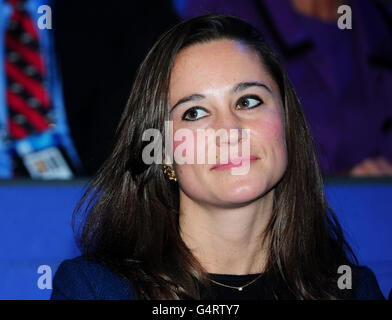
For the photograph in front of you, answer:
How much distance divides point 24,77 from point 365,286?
118cm

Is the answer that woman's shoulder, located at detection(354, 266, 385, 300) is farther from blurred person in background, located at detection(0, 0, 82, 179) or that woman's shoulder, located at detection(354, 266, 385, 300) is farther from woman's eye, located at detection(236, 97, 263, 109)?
blurred person in background, located at detection(0, 0, 82, 179)

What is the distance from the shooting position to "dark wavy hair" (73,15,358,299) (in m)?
1.17

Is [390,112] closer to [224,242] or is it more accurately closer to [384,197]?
[384,197]

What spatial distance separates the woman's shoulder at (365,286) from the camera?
1.22 meters

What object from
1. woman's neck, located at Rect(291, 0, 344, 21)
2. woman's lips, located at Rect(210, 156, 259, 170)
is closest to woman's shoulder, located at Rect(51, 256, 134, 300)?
woman's lips, located at Rect(210, 156, 259, 170)

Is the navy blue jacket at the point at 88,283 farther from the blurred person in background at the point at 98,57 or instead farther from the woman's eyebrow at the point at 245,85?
the blurred person in background at the point at 98,57

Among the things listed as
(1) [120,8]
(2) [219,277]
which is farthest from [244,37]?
(1) [120,8]

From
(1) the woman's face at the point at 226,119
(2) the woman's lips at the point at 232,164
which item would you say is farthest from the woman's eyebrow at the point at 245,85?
(2) the woman's lips at the point at 232,164

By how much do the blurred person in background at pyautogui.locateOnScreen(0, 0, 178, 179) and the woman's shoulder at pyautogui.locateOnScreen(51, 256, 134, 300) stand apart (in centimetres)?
62

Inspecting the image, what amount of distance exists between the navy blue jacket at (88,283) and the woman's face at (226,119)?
0.24 metres

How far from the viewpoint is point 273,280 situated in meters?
1.20

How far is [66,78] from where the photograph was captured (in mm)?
1756

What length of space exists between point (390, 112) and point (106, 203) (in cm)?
118

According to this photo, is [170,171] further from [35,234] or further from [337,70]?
[337,70]
